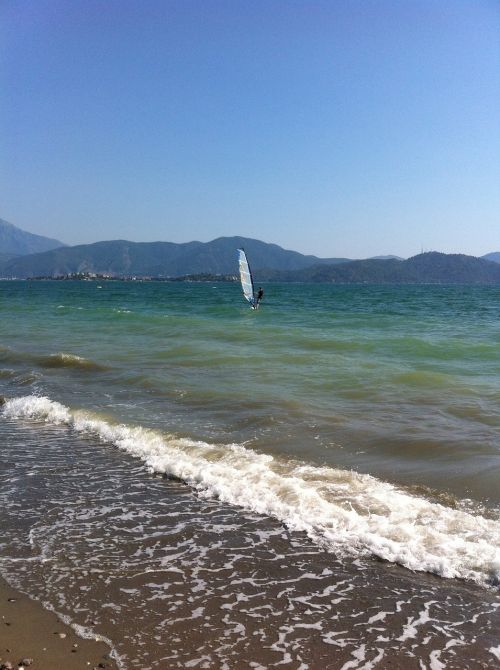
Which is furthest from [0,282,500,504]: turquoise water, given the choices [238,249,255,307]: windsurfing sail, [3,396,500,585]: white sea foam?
[238,249,255,307]: windsurfing sail

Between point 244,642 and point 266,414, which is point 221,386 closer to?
point 266,414

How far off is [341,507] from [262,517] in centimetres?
90

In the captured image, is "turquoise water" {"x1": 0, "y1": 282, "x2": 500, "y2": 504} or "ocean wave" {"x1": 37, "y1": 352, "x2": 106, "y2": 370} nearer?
"turquoise water" {"x1": 0, "y1": 282, "x2": 500, "y2": 504}

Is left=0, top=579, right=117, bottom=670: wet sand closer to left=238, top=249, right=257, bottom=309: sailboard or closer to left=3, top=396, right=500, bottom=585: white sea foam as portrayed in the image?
left=3, top=396, right=500, bottom=585: white sea foam

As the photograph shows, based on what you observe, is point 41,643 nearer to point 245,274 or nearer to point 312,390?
point 312,390

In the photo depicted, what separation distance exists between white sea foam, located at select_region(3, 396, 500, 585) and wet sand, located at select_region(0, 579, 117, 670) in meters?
2.46

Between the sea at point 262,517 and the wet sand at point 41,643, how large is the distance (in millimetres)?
104

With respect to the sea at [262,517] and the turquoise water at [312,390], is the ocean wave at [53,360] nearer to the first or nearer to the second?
the turquoise water at [312,390]

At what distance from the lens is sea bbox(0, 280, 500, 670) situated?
395cm

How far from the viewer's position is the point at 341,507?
6172mm

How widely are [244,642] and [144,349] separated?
667 inches

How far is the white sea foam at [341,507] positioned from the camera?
16.8 ft

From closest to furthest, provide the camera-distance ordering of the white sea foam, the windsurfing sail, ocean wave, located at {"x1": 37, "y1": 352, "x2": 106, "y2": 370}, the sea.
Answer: the sea → the white sea foam → ocean wave, located at {"x1": 37, "y1": 352, "x2": 106, "y2": 370} → the windsurfing sail

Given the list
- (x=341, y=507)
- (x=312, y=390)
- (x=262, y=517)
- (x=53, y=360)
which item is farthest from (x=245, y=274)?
(x=262, y=517)
